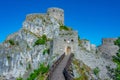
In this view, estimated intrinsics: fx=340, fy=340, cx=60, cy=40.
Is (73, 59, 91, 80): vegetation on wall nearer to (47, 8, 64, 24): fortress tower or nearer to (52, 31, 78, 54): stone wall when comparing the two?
(52, 31, 78, 54): stone wall

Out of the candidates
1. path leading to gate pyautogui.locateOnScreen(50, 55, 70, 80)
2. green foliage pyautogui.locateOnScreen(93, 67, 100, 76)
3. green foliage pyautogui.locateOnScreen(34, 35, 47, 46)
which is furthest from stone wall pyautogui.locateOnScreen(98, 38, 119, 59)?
path leading to gate pyautogui.locateOnScreen(50, 55, 70, 80)

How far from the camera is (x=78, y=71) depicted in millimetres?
50719

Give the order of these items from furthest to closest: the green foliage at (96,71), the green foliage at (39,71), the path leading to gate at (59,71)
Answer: the green foliage at (39,71) < the green foliage at (96,71) < the path leading to gate at (59,71)

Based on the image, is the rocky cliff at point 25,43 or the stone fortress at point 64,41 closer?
the stone fortress at point 64,41

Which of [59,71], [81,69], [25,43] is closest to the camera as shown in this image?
[59,71]

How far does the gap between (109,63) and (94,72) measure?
352 cm

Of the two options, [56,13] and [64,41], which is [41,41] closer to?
[56,13]

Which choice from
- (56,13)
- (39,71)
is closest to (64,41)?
(39,71)

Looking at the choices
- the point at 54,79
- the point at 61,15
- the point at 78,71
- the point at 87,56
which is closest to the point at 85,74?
the point at 78,71

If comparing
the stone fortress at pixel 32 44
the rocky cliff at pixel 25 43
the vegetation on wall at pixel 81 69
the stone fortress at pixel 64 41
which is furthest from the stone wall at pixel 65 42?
the rocky cliff at pixel 25 43

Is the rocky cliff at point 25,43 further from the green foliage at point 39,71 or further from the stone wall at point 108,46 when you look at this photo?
the stone wall at point 108,46

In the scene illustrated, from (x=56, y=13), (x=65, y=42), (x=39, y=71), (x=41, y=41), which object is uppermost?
(x=56, y=13)

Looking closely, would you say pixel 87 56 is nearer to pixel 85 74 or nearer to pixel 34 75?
pixel 85 74

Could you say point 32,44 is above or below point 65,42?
above
